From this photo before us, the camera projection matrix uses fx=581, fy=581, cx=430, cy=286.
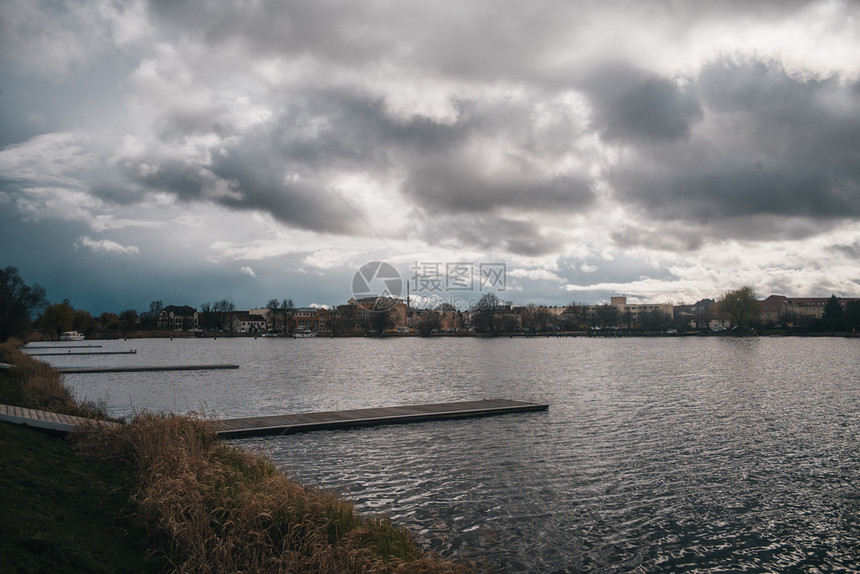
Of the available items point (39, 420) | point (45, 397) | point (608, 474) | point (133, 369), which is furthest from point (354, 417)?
point (133, 369)

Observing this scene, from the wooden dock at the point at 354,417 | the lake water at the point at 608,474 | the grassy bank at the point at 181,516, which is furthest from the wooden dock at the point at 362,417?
the grassy bank at the point at 181,516

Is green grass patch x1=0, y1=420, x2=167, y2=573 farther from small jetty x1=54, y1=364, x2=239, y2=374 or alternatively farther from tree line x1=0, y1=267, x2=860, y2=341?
tree line x1=0, y1=267, x2=860, y2=341

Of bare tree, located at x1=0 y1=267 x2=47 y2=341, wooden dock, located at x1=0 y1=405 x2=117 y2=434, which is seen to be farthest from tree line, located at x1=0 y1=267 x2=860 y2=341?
wooden dock, located at x1=0 y1=405 x2=117 y2=434

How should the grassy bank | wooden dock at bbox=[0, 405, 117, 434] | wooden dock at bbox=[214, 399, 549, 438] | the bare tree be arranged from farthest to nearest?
1. the bare tree
2. wooden dock at bbox=[214, 399, 549, 438]
3. wooden dock at bbox=[0, 405, 117, 434]
4. the grassy bank

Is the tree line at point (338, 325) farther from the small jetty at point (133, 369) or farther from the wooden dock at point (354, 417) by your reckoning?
the wooden dock at point (354, 417)

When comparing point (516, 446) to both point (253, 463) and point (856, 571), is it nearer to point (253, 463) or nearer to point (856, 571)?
point (253, 463)

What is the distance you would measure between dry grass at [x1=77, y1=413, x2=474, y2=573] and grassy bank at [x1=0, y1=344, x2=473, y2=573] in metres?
0.02

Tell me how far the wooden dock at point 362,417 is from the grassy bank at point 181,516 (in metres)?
6.33

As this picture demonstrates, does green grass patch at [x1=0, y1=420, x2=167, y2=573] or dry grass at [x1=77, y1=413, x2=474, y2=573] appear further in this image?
dry grass at [x1=77, y1=413, x2=474, y2=573]

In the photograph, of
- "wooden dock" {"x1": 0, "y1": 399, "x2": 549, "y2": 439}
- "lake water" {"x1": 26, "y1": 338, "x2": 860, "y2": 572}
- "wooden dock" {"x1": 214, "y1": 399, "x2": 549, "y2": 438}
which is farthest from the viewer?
"wooden dock" {"x1": 214, "y1": 399, "x2": 549, "y2": 438}

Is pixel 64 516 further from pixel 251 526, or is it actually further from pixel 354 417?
pixel 354 417

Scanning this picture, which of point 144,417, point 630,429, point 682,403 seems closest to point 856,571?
point 630,429

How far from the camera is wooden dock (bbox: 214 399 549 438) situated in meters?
19.3

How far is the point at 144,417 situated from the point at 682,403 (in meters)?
23.0
